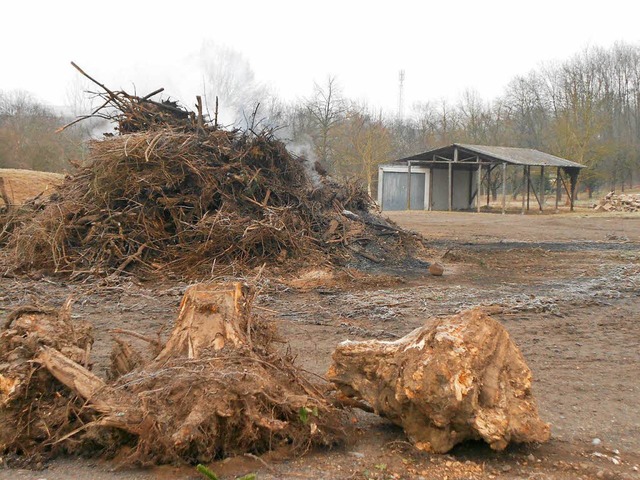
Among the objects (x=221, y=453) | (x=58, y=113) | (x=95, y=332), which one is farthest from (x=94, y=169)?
(x=58, y=113)

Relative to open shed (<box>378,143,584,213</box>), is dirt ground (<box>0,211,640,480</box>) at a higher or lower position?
lower

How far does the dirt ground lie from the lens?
336cm

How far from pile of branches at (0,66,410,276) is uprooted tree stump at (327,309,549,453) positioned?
647cm

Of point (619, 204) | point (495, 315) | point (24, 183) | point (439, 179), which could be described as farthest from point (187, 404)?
point (439, 179)

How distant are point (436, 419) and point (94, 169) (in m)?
9.19

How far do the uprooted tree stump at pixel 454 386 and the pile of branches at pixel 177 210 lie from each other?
6.47m

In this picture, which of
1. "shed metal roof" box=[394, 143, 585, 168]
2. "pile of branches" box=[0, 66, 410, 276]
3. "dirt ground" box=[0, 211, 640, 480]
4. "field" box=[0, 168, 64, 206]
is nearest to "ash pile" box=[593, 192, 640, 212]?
"shed metal roof" box=[394, 143, 585, 168]

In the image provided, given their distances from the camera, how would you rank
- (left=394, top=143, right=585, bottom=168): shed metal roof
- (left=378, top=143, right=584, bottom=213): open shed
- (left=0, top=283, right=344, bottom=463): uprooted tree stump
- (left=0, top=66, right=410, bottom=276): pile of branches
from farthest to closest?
(left=378, top=143, right=584, bottom=213): open shed
(left=394, top=143, right=585, bottom=168): shed metal roof
(left=0, top=66, right=410, bottom=276): pile of branches
(left=0, top=283, right=344, bottom=463): uprooted tree stump

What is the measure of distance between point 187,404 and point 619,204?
33825mm

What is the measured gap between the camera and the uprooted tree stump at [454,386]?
131 inches

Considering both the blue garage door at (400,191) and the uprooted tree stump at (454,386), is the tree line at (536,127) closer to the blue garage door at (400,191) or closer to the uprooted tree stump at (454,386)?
the blue garage door at (400,191)

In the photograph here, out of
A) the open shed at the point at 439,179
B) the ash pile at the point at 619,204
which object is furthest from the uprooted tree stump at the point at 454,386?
the ash pile at the point at 619,204

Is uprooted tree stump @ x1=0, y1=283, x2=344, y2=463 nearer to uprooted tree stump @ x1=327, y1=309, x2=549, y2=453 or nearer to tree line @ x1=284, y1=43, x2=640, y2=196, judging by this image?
uprooted tree stump @ x1=327, y1=309, x2=549, y2=453

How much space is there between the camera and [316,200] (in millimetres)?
12719
